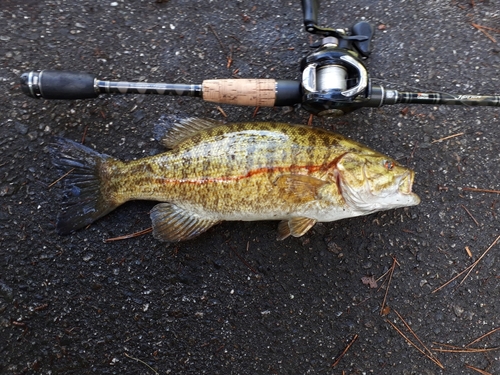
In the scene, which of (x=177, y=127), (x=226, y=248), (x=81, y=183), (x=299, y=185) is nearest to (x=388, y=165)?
(x=299, y=185)

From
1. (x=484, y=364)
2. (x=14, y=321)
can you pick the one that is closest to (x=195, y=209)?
(x=14, y=321)

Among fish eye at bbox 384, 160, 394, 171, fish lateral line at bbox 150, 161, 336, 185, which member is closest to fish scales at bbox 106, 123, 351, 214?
fish lateral line at bbox 150, 161, 336, 185

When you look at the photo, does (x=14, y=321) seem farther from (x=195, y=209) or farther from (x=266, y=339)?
(x=266, y=339)

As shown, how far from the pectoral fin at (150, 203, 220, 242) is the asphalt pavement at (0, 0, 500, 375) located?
172 millimetres

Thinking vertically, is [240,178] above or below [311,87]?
below

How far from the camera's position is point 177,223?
2547mm

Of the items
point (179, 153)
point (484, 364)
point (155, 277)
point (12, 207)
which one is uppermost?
point (179, 153)

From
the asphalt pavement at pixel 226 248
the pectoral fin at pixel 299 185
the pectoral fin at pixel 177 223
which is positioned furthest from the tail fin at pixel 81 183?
the pectoral fin at pixel 299 185

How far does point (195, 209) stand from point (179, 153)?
14.3 inches

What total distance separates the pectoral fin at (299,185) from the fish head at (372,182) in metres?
0.14

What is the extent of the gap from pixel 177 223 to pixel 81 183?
674mm

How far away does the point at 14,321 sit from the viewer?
2658 mm

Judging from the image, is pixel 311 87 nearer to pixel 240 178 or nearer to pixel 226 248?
pixel 240 178

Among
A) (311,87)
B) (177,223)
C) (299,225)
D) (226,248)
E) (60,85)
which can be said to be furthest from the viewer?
(226,248)
